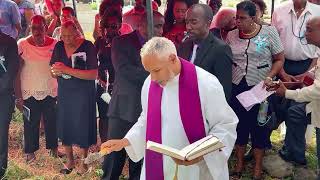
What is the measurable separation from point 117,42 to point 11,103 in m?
1.42

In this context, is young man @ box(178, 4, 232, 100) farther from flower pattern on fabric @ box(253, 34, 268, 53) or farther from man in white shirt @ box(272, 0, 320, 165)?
man in white shirt @ box(272, 0, 320, 165)

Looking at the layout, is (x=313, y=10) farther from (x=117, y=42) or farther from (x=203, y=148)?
(x=203, y=148)

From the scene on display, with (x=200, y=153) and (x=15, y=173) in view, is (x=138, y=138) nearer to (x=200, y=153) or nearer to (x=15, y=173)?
(x=200, y=153)

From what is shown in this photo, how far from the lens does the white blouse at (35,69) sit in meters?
4.95

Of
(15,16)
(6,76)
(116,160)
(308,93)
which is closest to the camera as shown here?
(308,93)

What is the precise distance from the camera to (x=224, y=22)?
482 cm

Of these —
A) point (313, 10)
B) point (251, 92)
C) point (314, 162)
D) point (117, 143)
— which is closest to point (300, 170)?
point (314, 162)

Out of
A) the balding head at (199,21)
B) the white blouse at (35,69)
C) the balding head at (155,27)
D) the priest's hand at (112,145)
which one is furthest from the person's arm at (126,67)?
the white blouse at (35,69)

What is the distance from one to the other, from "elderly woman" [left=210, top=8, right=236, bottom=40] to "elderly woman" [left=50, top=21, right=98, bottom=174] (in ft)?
4.30

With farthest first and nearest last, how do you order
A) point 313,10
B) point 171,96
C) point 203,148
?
point 313,10
point 171,96
point 203,148

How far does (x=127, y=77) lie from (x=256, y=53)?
1.23 m

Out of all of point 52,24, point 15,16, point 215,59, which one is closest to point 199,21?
point 215,59

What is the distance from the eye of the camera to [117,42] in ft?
13.7

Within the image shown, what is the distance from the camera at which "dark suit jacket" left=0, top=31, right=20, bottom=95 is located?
4590mm
